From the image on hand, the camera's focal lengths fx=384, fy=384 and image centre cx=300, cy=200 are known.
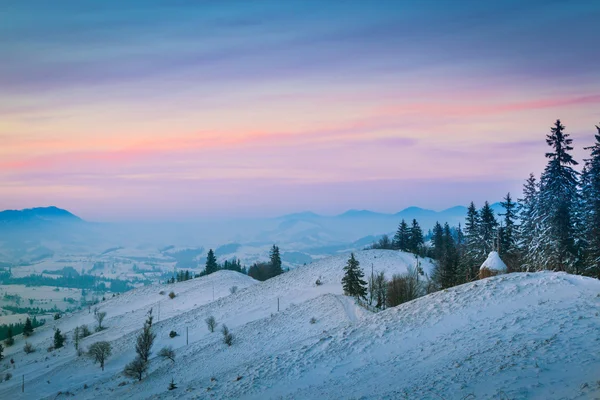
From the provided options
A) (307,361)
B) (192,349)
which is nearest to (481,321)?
(307,361)

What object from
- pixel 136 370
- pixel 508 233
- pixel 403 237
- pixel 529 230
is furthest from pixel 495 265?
pixel 403 237

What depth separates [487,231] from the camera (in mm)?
56656

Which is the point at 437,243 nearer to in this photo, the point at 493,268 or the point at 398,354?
the point at 493,268

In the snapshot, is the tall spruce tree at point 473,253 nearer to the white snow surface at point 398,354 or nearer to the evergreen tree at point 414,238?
the white snow surface at point 398,354

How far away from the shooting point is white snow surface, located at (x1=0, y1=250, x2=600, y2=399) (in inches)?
631

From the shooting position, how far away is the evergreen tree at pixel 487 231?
56.1 metres

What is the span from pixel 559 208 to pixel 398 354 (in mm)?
26985

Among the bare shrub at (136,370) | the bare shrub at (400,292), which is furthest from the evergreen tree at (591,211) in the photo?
the bare shrub at (136,370)

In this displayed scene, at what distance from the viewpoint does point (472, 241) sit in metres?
58.3

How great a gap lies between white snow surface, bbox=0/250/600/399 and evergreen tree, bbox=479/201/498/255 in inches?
1024

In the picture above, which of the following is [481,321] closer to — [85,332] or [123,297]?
[85,332]

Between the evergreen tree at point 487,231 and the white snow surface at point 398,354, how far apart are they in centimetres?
2601

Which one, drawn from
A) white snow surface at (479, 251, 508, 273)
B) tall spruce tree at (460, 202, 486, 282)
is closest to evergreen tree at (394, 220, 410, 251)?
tall spruce tree at (460, 202, 486, 282)

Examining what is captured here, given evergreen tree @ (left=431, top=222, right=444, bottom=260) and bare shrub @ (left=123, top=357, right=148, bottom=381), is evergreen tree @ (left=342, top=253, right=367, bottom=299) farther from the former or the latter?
evergreen tree @ (left=431, top=222, right=444, bottom=260)
